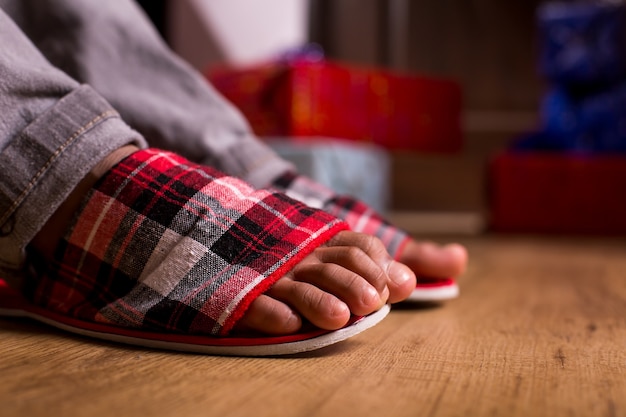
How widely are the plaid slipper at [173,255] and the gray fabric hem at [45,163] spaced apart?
0.02 meters

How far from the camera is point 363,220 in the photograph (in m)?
0.73

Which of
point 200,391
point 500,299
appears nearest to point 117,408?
point 200,391

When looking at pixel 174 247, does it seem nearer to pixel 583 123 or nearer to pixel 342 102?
pixel 342 102

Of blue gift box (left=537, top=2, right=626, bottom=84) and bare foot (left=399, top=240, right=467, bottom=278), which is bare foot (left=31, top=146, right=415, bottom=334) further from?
blue gift box (left=537, top=2, right=626, bottom=84)

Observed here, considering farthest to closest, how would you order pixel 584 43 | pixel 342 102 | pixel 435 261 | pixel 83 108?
pixel 584 43, pixel 342 102, pixel 435 261, pixel 83 108

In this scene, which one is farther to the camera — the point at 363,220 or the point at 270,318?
the point at 363,220

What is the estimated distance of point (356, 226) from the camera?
0.72 m

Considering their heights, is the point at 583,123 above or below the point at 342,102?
below

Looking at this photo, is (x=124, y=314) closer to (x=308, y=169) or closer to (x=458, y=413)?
(x=458, y=413)

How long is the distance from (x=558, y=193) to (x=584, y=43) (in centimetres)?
42

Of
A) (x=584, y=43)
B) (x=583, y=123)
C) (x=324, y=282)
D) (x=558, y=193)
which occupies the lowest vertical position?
(x=558, y=193)

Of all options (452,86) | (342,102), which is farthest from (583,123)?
(342,102)

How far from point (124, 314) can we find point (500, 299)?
1.49 feet

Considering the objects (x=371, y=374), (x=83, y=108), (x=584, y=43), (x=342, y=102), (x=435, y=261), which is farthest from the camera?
(x=584, y=43)
